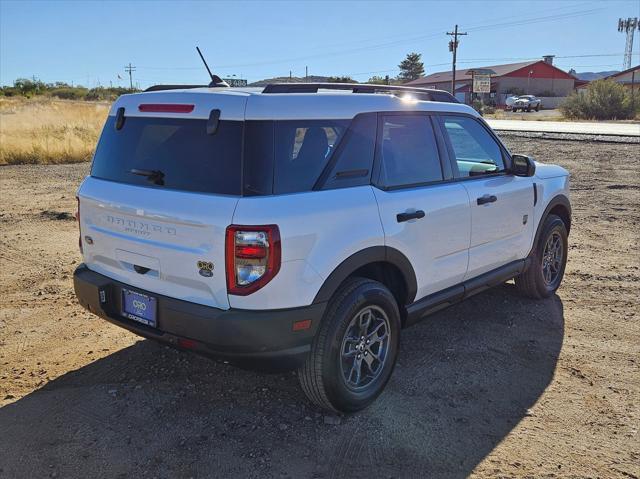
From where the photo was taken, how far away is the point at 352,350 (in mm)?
3449

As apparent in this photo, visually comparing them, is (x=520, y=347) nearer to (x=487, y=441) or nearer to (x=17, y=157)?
(x=487, y=441)

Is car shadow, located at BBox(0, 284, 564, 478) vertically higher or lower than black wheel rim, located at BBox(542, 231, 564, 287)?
lower

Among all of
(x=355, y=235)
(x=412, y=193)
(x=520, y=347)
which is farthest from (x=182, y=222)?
(x=520, y=347)

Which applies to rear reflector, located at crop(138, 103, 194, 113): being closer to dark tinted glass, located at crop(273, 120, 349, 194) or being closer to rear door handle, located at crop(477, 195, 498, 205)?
dark tinted glass, located at crop(273, 120, 349, 194)

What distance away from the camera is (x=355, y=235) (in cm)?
319

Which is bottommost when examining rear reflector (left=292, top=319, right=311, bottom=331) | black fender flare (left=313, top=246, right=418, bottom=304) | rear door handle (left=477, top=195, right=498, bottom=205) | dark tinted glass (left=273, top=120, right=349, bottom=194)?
rear reflector (left=292, top=319, right=311, bottom=331)

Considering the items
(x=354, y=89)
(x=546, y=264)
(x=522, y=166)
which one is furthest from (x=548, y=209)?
(x=354, y=89)

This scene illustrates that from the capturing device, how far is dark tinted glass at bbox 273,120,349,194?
2965mm

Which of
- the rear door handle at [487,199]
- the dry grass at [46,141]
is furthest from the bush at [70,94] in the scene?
the rear door handle at [487,199]

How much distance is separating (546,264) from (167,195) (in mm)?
3862

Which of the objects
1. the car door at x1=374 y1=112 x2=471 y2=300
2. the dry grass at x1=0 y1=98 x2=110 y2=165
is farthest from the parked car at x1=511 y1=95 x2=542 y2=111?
the car door at x1=374 y1=112 x2=471 y2=300

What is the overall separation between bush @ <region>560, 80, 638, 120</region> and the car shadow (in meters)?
39.9

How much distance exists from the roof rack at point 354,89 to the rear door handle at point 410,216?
2.82 ft

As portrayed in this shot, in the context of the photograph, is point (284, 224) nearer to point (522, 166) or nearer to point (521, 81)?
point (522, 166)
